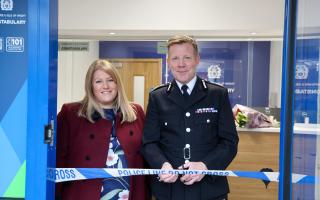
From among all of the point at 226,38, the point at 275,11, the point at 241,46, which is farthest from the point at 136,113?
the point at 241,46

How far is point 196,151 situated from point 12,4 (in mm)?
1136

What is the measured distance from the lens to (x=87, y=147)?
2.07 m

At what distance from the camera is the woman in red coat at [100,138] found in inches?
80.7

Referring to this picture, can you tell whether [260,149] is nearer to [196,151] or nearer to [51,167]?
[196,151]

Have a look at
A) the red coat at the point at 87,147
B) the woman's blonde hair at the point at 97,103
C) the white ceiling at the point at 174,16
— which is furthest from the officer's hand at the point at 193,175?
the white ceiling at the point at 174,16

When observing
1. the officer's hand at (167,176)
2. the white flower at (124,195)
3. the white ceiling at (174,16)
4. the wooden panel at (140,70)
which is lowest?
the white flower at (124,195)

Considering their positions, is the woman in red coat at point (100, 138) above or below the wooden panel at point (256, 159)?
above

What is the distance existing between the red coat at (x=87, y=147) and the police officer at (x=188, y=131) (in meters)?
0.12

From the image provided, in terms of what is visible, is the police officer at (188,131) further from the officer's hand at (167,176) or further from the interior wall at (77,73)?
the interior wall at (77,73)

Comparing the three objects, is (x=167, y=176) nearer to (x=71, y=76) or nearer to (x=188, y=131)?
(x=188, y=131)

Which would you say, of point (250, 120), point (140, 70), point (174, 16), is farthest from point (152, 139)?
point (140, 70)

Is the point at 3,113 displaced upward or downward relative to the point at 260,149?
upward

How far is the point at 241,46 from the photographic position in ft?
20.7

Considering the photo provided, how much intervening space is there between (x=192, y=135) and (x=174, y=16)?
3096 millimetres
